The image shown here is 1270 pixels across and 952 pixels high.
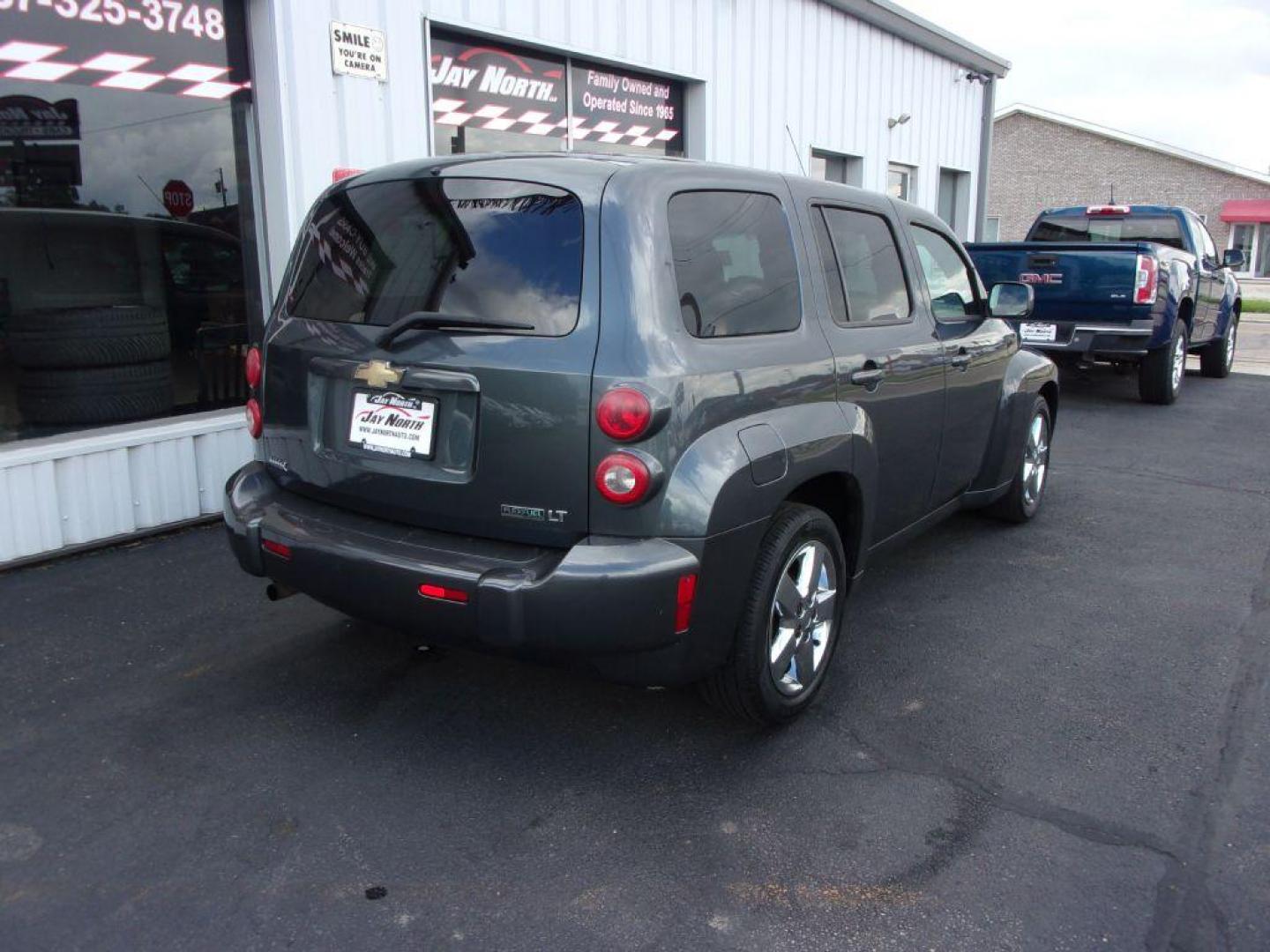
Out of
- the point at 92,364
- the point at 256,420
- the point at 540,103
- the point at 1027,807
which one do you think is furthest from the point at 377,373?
the point at 540,103

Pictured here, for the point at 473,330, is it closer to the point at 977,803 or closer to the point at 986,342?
the point at 977,803

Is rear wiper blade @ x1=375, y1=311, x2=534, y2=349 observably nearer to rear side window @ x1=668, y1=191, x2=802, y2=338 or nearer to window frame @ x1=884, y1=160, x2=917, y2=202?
rear side window @ x1=668, y1=191, x2=802, y2=338

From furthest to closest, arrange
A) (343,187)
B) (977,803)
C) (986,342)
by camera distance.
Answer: (986,342) → (343,187) → (977,803)

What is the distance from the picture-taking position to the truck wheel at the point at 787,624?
309 cm

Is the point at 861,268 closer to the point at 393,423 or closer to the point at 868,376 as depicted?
the point at 868,376

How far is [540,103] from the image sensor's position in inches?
302

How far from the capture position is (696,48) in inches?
344

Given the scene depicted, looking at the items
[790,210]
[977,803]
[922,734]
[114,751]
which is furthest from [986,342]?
[114,751]

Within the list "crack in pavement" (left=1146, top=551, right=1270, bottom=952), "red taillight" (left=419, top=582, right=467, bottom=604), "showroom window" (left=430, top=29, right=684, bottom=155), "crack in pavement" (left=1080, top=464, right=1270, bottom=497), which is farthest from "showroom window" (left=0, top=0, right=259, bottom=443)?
"crack in pavement" (left=1080, top=464, right=1270, bottom=497)

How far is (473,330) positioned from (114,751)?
1780mm

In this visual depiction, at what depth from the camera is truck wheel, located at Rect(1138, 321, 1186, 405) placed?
983 centimetres

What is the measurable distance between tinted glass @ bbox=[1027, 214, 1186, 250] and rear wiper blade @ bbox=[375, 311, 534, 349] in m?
10.0

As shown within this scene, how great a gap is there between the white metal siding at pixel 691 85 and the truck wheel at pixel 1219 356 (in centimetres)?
391

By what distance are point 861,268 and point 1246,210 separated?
1814 inches
